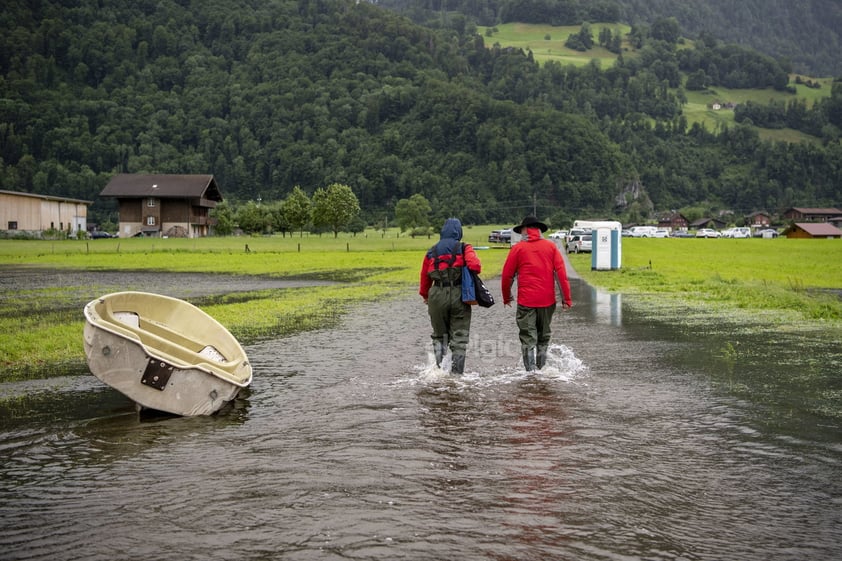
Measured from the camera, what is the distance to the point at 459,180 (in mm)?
186500

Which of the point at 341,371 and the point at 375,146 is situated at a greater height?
the point at 375,146

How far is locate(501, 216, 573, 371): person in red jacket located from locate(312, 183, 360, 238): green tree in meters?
108

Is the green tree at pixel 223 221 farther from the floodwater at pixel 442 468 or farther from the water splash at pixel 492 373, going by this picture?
the water splash at pixel 492 373

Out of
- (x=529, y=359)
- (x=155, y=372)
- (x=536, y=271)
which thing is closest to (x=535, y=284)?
(x=536, y=271)

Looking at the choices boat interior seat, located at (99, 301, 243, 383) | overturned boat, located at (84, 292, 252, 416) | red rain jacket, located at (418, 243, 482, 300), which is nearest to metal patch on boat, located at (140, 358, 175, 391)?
overturned boat, located at (84, 292, 252, 416)

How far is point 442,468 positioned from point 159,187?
11999cm

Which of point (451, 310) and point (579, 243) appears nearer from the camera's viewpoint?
point (451, 310)

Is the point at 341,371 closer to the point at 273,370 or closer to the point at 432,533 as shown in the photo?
the point at 273,370

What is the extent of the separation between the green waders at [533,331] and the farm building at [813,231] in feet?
452

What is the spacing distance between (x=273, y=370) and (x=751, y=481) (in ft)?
24.5

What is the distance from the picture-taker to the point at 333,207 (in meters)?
120

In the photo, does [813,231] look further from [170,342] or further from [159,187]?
[170,342]

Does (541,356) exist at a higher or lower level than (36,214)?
lower

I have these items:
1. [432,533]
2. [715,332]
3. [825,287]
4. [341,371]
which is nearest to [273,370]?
[341,371]
